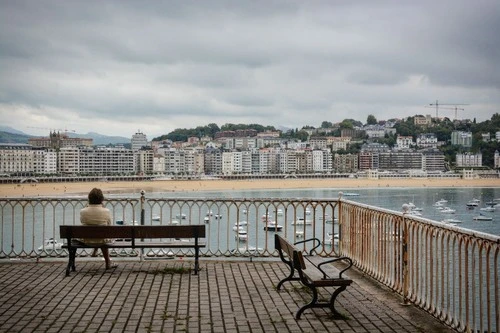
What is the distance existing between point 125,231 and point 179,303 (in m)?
2.32

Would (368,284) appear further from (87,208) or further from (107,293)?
(87,208)

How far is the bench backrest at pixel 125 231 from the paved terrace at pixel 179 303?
0.66 metres

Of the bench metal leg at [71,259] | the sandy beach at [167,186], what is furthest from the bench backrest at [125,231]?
the sandy beach at [167,186]

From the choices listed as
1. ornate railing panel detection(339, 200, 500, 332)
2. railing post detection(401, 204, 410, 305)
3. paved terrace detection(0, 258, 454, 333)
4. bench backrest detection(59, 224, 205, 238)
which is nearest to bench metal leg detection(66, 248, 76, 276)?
paved terrace detection(0, 258, 454, 333)

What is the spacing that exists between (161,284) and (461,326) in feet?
14.5

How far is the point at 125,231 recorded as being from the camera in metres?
9.68

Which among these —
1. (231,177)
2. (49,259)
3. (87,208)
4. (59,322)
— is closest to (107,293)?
(59,322)

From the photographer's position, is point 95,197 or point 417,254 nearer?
point 417,254

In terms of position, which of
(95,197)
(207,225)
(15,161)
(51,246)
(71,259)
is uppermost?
(95,197)

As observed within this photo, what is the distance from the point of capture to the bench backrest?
9.60 m

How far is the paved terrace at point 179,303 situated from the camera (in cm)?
671

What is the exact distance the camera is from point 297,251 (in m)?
7.31

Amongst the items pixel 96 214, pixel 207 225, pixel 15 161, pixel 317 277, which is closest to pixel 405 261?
pixel 317 277

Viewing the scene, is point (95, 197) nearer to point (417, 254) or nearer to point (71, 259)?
point (71, 259)
